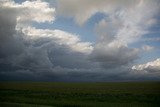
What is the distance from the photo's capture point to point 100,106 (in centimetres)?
4591

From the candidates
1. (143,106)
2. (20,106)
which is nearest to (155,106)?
(143,106)

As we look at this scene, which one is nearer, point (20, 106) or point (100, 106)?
point (20, 106)

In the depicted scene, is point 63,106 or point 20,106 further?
point 63,106

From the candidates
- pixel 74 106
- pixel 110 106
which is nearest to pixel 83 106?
pixel 74 106

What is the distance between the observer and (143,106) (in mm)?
46062

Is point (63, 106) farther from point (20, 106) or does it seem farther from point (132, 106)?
point (132, 106)

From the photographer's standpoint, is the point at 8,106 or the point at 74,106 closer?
the point at 8,106

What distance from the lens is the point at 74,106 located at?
153ft

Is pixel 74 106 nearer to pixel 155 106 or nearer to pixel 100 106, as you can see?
pixel 100 106

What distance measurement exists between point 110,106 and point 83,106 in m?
4.25

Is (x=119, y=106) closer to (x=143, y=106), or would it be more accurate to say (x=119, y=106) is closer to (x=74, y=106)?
(x=143, y=106)

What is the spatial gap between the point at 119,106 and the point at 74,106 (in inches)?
279

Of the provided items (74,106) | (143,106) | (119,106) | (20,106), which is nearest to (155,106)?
(143,106)

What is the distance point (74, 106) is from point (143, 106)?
10.9 m
